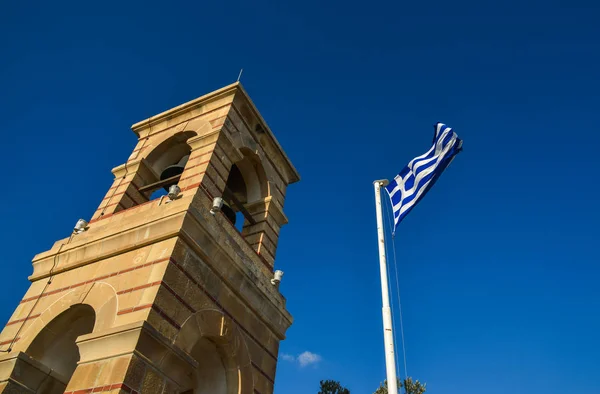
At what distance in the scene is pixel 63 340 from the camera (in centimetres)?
938

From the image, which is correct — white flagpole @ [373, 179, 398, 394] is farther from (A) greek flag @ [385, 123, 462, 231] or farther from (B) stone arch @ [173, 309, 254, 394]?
(B) stone arch @ [173, 309, 254, 394]

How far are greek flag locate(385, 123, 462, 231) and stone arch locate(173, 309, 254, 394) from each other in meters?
3.90

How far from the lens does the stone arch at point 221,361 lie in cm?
912

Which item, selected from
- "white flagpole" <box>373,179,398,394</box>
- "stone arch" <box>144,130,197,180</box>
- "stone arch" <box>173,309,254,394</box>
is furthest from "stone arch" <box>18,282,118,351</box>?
"white flagpole" <box>373,179,398,394</box>

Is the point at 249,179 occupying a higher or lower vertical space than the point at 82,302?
higher

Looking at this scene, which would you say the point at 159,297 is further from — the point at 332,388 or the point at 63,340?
the point at 332,388

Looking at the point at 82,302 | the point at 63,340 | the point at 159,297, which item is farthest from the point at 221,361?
the point at 63,340

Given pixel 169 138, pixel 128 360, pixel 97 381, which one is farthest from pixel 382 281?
pixel 169 138

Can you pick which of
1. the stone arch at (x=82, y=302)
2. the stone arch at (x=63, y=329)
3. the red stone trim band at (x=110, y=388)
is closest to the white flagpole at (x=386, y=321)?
the red stone trim band at (x=110, y=388)

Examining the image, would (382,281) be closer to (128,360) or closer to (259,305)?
(259,305)

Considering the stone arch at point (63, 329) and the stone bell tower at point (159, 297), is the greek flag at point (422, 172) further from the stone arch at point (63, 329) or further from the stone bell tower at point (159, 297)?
the stone arch at point (63, 329)

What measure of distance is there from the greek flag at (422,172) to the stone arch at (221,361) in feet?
12.8

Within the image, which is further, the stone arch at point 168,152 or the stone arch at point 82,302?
the stone arch at point 168,152

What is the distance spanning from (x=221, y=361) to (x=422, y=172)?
560 centimetres
